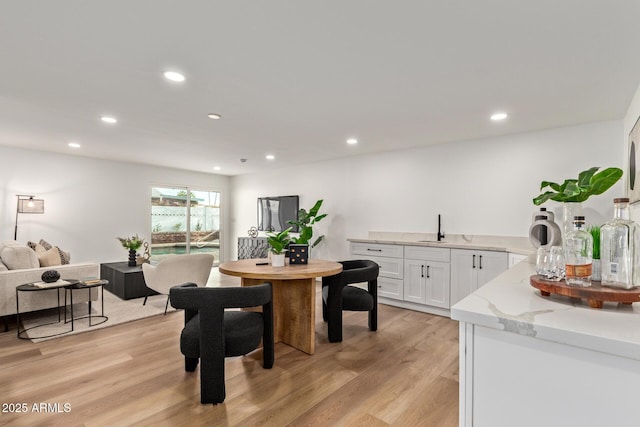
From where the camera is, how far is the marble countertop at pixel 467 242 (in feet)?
12.1

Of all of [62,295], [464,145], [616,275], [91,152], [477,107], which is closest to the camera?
[616,275]

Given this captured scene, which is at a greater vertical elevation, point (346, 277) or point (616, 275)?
point (616, 275)

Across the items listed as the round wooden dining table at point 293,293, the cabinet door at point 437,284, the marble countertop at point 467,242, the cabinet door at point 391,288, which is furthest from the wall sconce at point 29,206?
the cabinet door at point 437,284

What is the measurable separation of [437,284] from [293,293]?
2.05m

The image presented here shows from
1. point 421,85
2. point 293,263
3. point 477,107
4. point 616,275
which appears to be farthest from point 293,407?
point 477,107

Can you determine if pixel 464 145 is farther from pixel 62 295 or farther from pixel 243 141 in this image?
pixel 62 295

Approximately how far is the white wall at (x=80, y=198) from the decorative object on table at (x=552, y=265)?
5884 mm

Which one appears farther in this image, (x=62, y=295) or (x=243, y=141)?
(x=243, y=141)

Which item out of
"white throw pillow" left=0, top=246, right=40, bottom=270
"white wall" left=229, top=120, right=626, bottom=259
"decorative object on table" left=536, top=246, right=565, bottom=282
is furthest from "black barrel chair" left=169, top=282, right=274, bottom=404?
"white wall" left=229, top=120, right=626, bottom=259

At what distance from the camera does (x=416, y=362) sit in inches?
108

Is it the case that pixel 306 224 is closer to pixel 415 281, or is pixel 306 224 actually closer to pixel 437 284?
pixel 415 281

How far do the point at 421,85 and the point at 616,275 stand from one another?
6.40 feet

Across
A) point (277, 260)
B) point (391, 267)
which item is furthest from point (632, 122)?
point (277, 260)

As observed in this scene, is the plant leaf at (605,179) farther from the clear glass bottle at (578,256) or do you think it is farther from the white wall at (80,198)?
the white wall at (80,198)
